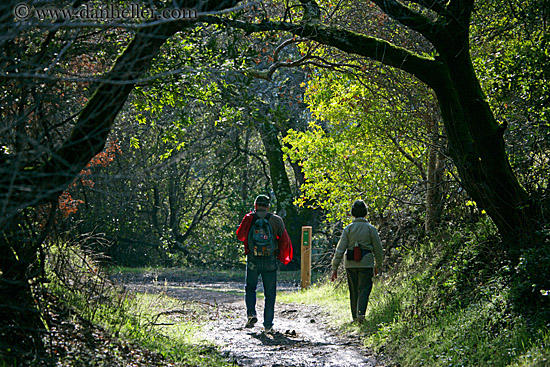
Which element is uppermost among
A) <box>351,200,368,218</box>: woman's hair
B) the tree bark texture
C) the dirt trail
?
the tree bark texture

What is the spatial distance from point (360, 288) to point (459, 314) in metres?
2.50

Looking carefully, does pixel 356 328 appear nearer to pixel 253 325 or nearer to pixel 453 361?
pixel 253 325

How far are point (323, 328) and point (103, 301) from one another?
13.4 ft

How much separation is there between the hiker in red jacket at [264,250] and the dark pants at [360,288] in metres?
1.08

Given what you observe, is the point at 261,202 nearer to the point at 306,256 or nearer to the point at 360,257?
the point at 360,257

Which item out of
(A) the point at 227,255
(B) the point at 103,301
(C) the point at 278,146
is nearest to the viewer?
(B) the point at 103,301

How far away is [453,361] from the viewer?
681 centimetres

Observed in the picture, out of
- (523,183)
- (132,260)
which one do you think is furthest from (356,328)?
(132,260)

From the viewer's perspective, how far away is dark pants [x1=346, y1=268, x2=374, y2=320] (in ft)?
33.6

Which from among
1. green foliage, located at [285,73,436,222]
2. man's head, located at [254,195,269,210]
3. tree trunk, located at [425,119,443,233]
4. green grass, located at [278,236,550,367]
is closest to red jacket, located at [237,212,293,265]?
man's head, located at [254,195,269,210]

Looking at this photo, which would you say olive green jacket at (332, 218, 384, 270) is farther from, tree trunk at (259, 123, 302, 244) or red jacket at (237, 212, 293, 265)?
tree trunk at (259, 123, 302, 244)

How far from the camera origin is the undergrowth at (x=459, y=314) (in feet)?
21.7

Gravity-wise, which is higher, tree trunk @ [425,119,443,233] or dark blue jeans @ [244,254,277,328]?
tree trunk @ [425,119,443,233]

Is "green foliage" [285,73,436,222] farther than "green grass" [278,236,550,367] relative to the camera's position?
Yes
